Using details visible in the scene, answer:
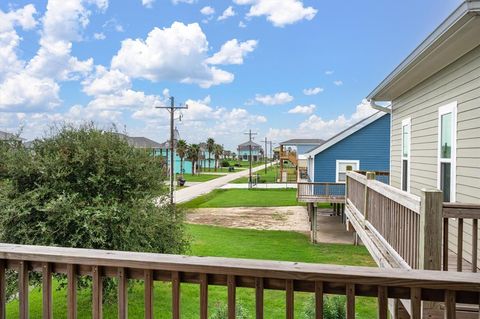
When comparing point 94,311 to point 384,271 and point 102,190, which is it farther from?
point 102,190

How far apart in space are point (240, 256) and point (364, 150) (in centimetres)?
1066

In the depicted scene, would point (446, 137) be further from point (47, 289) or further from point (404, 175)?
point (47, 289)

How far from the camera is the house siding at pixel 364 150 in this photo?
1880 centimetres

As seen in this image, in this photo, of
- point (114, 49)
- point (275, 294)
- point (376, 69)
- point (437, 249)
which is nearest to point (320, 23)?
point (376, 69)

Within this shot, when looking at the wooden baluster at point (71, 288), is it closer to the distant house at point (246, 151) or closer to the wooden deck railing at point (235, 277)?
the wooden deck railing at point (235, 277)

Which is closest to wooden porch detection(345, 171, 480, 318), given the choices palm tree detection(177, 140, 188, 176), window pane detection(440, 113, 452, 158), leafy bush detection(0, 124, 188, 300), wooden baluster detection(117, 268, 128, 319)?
window pane detection(440, 113, 452, 158)

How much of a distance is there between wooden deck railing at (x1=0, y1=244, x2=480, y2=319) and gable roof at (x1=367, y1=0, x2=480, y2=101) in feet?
9.80

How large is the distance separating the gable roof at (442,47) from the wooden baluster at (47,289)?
3890 millimetres

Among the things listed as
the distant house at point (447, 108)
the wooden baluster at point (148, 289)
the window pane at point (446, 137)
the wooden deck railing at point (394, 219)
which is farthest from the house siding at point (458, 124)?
the wooden baluster at point (148, 289)

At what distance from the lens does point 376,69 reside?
19.2m

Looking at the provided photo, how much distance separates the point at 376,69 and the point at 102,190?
17119 millimetres

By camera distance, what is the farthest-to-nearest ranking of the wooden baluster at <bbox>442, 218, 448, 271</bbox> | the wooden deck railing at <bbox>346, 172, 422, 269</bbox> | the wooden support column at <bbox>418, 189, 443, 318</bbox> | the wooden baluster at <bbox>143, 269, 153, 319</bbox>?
1. the wooden deck railing at <bbox>346, 172, 422, 269</bbox>
2. the wooden baluster at <bbox>442, 218, 448, 271</bbox>
3. the wooden support column at <bbox>418, 189, 443, 318</bbox>
4. the wooden baluster at <bbox>143, 269, 153, 319</bbox>

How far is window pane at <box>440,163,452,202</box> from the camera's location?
17.5ft

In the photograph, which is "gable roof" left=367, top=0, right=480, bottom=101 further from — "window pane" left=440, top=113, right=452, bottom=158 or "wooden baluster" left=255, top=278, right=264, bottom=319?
"wooden baluster" left=255, top=278, right=264, bottom=319
